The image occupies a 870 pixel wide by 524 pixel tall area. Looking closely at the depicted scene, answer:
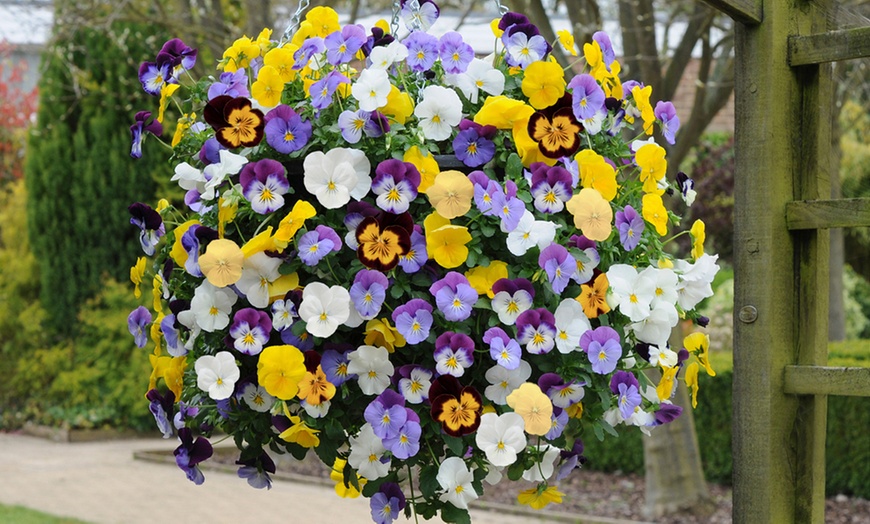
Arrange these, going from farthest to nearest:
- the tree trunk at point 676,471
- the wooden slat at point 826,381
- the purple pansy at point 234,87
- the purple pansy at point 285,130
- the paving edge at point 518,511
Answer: the tree trunk at point 676,471 → the paving edge at point 518,511 → the wooden slat at point 826,381 → the purple pansy at point 234,87 → the purple pansy at point 285,130

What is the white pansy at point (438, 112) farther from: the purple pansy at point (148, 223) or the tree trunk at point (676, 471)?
the tree trunk at point (676, 471)

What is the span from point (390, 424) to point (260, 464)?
34cm

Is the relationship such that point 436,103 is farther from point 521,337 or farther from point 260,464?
point 260,464

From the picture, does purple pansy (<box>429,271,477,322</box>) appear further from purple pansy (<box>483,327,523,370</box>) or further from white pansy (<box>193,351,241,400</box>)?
white pansy (<box>193,351,241,400</box>)

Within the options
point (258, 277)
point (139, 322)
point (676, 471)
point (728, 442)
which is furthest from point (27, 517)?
point (258, 277)

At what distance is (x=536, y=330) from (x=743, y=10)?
79cm

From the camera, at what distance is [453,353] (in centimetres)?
149

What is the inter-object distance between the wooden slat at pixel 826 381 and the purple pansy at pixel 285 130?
39.3 inches

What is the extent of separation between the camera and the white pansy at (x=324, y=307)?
146 cm

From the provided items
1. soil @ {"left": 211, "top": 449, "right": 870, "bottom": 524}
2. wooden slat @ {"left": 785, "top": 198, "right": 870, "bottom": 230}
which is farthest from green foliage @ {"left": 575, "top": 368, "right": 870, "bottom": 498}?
wooden slat @ {"left": 785, "top": 198, "right": 870, "bottom": 230}

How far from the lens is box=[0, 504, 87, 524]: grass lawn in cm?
488

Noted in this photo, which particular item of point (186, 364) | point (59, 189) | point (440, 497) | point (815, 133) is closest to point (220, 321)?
point (186, 364)

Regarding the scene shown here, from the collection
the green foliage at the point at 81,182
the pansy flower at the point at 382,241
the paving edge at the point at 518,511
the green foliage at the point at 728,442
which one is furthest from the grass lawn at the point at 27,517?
the pansy flower at the point at 382,241

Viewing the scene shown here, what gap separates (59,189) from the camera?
8.53m
